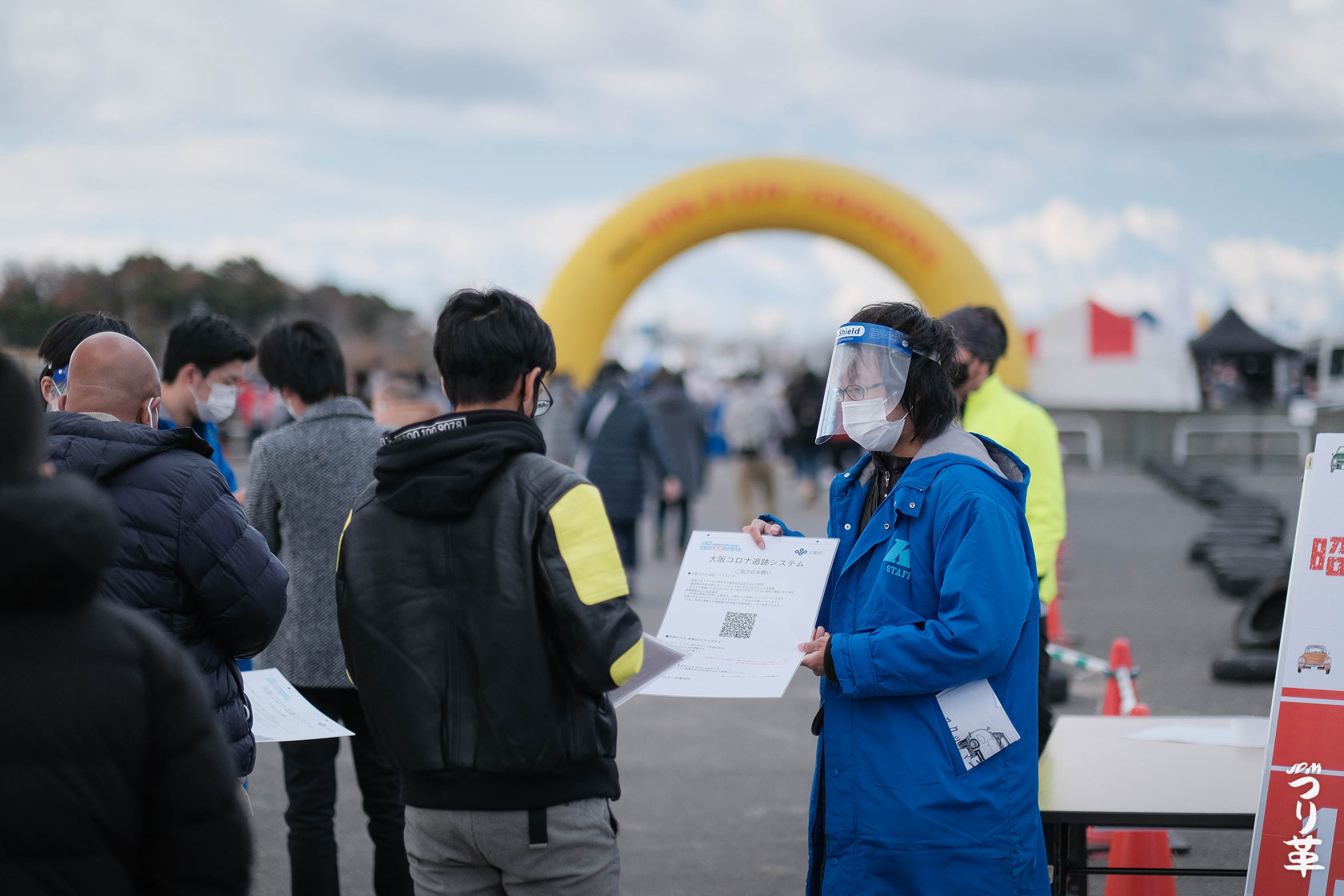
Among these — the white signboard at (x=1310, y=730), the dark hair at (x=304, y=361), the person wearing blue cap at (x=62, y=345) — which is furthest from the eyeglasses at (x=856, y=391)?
the person wearing blue cap at (x=62, y=345)

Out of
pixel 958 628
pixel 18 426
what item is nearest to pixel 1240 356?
pixel 958 628

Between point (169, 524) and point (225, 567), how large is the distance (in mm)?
151

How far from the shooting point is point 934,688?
99.7 inches

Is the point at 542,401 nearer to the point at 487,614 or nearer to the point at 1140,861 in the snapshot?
the point at 487,614

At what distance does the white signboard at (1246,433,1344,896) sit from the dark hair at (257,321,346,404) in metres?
2.84

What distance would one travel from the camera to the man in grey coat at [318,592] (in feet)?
12.4

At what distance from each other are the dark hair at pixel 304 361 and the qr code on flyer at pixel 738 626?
1.80 m

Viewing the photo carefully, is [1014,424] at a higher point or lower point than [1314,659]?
higher

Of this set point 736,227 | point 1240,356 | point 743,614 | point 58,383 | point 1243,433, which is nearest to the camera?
point 743,614

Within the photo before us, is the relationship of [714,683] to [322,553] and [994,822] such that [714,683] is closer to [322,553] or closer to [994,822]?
[994,822]

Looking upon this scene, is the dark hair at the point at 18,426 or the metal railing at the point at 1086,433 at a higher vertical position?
the dark hair at the point at 18,426

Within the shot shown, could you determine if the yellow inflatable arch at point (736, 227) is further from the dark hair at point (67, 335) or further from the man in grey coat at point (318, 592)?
the dark hair at point (67, 335)

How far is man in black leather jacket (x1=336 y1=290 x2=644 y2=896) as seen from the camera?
2.26 m

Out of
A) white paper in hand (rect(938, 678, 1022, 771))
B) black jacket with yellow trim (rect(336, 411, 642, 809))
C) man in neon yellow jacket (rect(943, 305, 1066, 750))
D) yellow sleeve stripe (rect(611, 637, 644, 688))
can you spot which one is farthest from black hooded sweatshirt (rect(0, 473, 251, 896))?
man in neon yellow jacket (rect(943, 305, 1066, 750))
